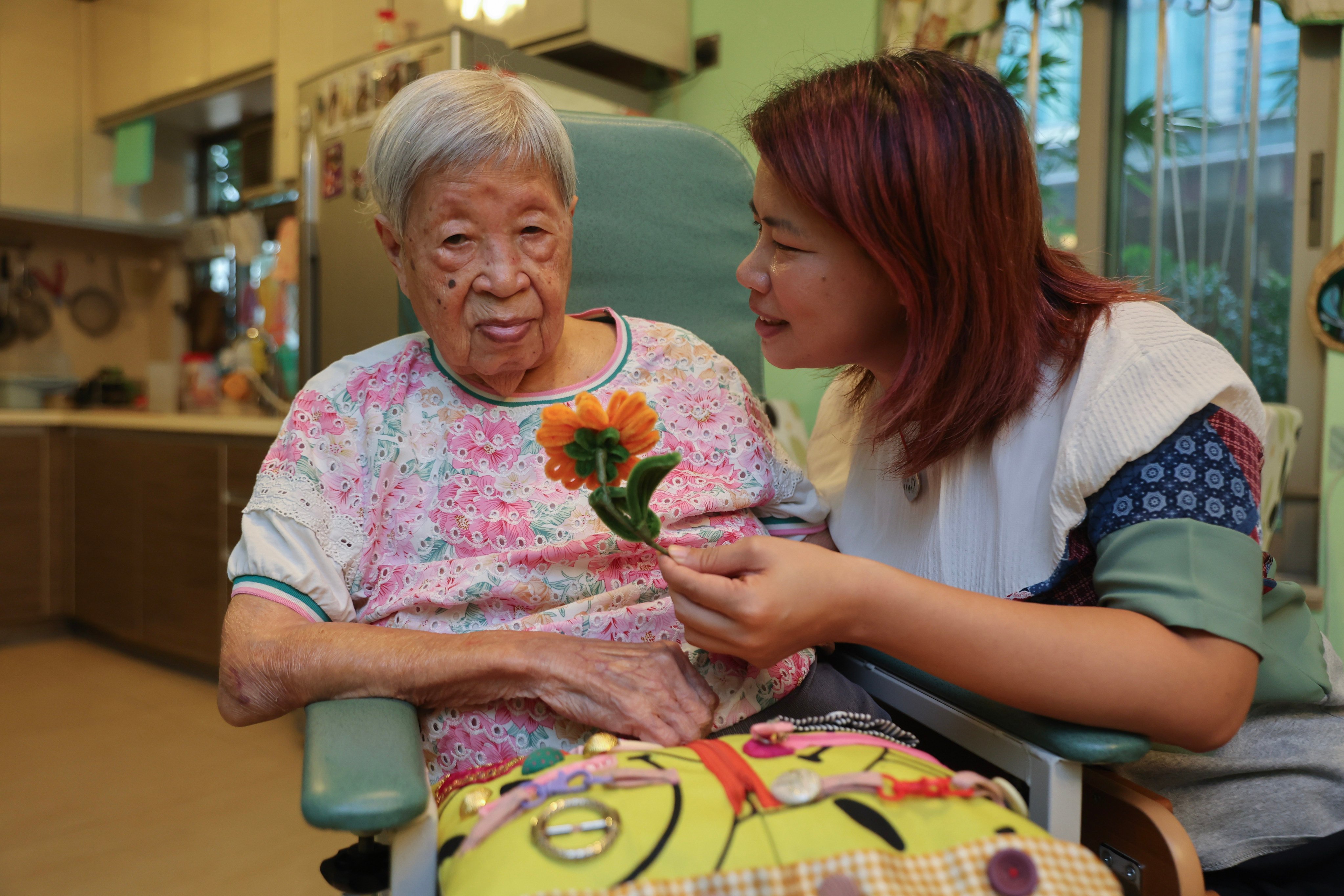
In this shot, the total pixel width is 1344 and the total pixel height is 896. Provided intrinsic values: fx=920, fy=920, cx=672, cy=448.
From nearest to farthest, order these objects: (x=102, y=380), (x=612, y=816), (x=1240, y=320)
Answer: (x=612, y=816) → (x=1240, y=320) → (x=102, y=380)

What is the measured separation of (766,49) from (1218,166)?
1.35m

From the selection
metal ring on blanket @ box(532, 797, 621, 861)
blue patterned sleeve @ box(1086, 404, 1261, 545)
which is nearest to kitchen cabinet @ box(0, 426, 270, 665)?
metal ring on blanket @ box(532, 797, 621, 861)

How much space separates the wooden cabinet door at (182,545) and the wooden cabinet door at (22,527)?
24.7 inches

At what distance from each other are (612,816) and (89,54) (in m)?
4.73

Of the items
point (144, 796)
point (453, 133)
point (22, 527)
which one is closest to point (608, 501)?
point (453, 133)

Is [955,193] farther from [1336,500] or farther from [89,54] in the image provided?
[89,54]

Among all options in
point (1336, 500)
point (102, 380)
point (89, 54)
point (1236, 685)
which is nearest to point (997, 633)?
point (1236, 685)

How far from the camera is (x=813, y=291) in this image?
35.7 inches

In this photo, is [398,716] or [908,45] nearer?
[398,716]

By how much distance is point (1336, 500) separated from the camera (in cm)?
220

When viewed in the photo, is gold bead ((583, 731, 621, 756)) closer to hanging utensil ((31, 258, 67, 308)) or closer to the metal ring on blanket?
the metal ring on blanket

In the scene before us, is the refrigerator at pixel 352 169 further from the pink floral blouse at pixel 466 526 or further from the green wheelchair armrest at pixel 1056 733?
the green wheelchair armrest at pixel 1056 733

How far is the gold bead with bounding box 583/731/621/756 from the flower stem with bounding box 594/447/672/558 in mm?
160

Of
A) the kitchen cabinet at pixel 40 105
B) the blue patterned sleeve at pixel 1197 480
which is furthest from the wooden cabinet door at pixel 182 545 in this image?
the blue patterned sleeve at pixel 1197 480
